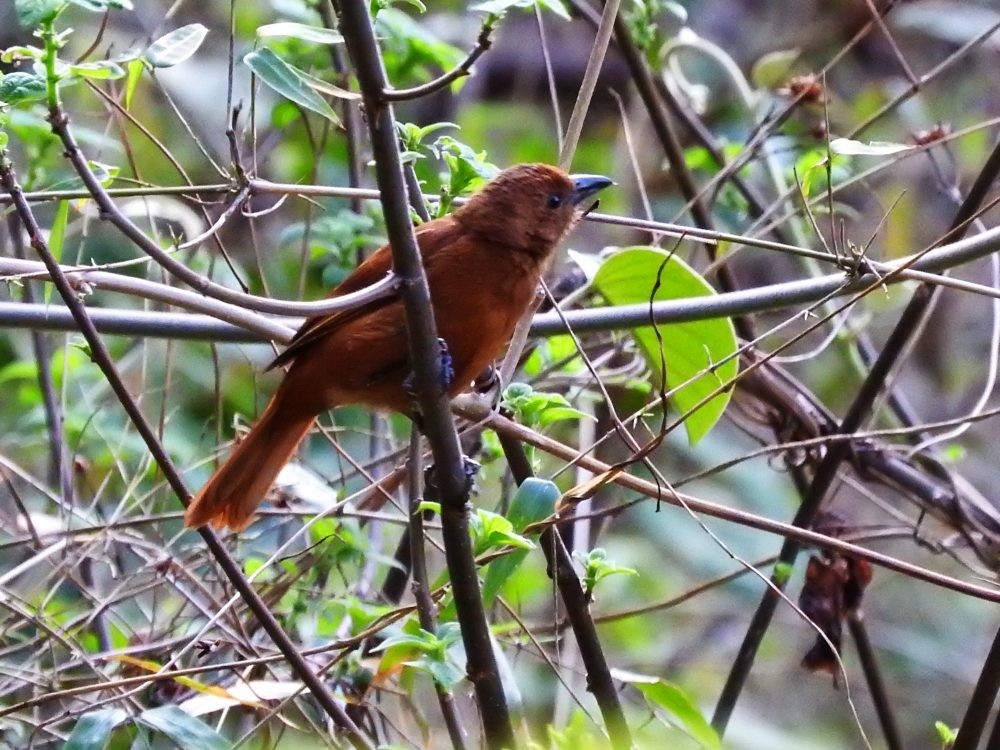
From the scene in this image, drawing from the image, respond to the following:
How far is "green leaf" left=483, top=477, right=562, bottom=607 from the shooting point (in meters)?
1.96

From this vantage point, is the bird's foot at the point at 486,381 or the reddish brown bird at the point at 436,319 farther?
the bird's foot at the point at 486,381

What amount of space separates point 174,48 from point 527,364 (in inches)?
52.4

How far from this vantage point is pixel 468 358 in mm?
2400

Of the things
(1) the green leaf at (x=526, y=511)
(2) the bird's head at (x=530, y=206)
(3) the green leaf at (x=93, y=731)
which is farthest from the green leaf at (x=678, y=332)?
(3) the green leaf at (x=93, y=731)

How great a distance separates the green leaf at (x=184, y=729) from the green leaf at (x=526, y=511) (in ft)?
1.51

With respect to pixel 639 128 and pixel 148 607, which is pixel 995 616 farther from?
pixel 148 607

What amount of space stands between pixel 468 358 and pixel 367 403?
299mm

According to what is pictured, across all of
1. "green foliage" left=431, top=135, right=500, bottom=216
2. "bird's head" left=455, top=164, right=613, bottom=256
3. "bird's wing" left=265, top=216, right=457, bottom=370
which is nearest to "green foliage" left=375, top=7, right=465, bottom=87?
"bird's head" left=455, top=164, right=613, bottom=256

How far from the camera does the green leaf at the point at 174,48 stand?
1845mm

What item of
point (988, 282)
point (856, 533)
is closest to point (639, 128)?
point (988, 282)

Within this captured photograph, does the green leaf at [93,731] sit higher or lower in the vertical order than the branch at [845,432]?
lower

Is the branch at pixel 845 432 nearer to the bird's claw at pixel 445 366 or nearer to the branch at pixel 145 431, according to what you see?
the bird's claw at pixel 445 366

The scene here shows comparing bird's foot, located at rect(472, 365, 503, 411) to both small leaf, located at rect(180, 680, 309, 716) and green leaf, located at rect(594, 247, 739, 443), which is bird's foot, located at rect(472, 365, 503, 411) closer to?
green leaf, located at rect(594, 247, 739, 443)

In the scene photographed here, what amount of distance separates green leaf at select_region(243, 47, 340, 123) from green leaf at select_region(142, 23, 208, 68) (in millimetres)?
80
